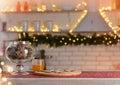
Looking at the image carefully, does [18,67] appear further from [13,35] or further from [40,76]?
[13,35]

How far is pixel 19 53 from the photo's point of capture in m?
1.73

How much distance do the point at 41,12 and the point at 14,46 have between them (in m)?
2.42

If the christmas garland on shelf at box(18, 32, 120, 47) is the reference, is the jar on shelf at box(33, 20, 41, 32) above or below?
above

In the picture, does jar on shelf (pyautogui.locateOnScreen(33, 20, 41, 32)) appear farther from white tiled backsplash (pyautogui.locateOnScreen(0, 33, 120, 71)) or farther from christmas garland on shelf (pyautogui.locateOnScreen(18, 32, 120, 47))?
white tiled backsplash (pyautogui.locateOnScreen(0, 33, 120, 71))

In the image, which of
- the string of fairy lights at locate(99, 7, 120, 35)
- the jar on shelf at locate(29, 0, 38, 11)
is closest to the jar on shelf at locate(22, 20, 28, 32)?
the jar on shelf at locate(29, 0, 38, 11)

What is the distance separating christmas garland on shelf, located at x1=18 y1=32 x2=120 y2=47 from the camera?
4.09m

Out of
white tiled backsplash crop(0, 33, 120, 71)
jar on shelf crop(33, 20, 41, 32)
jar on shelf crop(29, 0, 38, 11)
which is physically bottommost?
white tiled backsplash crop(0, 33, 120, 71)

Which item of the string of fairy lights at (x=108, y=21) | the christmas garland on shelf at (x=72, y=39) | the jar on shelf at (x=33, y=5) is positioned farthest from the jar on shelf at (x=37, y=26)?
the string of fairy lights at (x=108, y=21)

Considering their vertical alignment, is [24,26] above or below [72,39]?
above

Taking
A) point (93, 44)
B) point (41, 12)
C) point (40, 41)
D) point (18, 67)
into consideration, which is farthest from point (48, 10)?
point (18, 67)

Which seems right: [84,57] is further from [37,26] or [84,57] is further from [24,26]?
[24,26]

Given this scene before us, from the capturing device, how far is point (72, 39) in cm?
411

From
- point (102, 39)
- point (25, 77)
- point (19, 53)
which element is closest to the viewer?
point (25, 77)

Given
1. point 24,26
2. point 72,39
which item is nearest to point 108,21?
point 72,39
